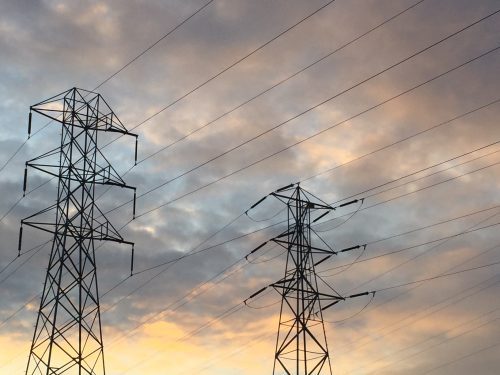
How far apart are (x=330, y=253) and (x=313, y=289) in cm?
251

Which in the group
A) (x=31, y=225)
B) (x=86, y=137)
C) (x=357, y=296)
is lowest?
(x=357, y=296)

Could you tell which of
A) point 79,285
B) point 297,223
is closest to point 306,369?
point 297,223

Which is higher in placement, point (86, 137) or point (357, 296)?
point (86, 137)

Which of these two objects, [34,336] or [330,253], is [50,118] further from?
[330,253]

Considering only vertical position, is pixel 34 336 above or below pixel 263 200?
below

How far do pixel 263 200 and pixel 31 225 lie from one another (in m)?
12.2

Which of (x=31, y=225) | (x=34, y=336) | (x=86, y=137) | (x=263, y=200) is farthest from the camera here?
(x=263, y=200)

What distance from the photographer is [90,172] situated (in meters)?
39.2

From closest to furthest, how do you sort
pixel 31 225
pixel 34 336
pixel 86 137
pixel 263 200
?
pixel 34 336 → pixel 31 225 → pixel 86 137 → pixel 263 200

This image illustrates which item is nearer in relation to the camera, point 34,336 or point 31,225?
point 34,336

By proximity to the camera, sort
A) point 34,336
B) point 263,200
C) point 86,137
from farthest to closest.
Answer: point 263,200, point 86,137, point 34,336

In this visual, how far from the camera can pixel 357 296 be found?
41.8m

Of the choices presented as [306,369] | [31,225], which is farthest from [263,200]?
A: [31,225]

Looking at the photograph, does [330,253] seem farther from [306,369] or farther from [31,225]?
[31,225]
